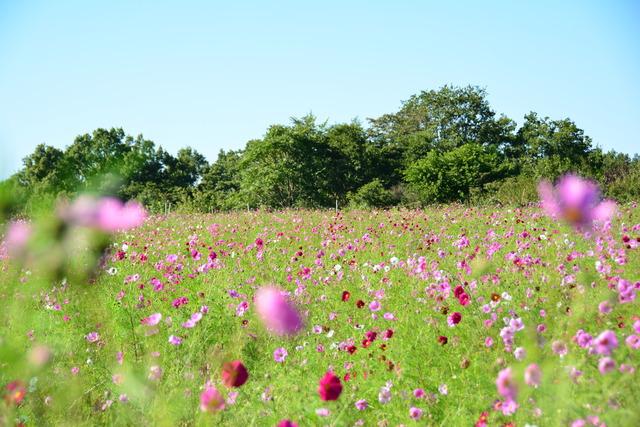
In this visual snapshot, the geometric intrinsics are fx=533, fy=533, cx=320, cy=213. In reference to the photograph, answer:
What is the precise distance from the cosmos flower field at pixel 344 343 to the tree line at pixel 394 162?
34.8 ft

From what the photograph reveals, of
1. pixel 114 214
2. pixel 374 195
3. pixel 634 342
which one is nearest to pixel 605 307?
pixel 634 342

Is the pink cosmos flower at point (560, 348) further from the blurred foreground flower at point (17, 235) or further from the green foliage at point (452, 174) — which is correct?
the green foliage at point (452, 174)

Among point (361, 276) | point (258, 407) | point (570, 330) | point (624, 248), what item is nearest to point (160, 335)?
point (258, 407)

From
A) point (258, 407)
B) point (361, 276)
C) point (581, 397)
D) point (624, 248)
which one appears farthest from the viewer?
point (361, 276)

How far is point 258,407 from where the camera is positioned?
243 centimetres

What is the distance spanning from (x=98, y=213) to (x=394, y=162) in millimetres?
34755

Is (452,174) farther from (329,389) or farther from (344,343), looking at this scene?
(329,389)

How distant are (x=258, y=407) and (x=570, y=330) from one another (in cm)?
141

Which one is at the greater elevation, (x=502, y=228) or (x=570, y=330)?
(x=570, y=330)

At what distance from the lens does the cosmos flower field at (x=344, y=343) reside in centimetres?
172

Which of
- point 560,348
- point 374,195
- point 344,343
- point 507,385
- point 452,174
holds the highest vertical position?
point 507,385

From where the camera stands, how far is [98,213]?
30.3 inches

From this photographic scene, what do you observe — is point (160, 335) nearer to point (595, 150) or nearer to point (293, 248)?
point (293, 248)

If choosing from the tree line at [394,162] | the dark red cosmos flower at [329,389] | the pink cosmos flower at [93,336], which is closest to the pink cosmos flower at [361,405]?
the dark red cosmos flower at [329,389]
